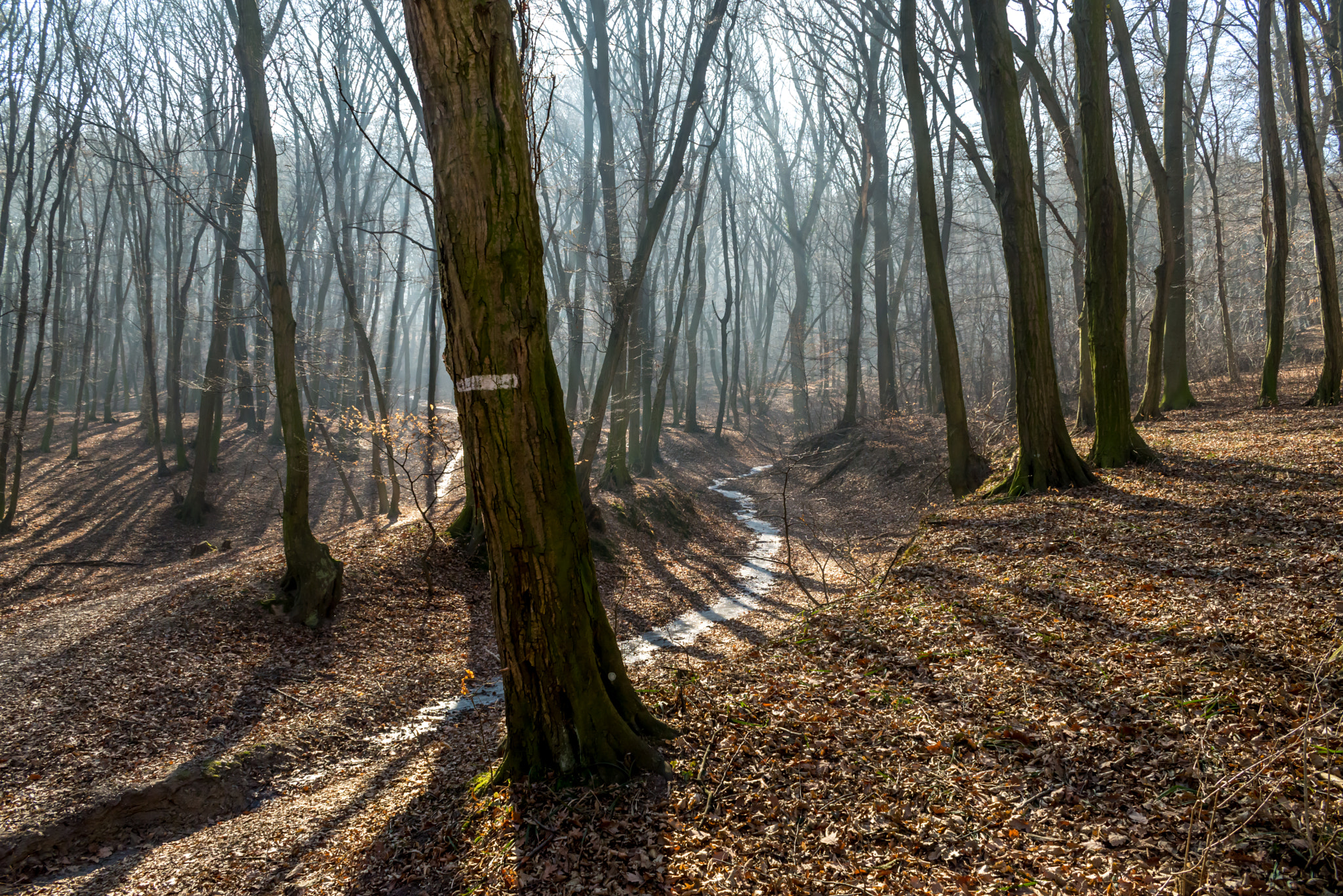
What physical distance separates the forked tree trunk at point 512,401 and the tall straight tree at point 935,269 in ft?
26.9

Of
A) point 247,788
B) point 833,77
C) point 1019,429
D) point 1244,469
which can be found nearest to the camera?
point 247,788

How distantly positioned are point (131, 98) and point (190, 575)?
1320cm

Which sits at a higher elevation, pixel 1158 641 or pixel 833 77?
pixel 833 77

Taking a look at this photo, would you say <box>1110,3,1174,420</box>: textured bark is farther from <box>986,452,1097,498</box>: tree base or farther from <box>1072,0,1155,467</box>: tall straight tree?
<box>986,452,1097,498</box>: tree base

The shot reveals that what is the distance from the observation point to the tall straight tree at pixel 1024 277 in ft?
28.6

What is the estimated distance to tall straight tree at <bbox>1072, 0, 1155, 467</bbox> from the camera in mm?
8758

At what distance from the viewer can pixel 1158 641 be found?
4.50 metres

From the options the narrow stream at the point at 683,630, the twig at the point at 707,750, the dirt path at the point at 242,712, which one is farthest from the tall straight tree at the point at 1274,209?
the twig at the point at 707,750

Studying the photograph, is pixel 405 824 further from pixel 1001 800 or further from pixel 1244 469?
pixel 1244 469

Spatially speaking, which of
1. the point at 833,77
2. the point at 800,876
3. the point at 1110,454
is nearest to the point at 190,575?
the point at 800,876

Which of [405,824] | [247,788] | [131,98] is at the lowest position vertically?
[247,788]

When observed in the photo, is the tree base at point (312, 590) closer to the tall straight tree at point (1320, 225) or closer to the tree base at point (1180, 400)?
the tall straight tree at point (1320, 225)

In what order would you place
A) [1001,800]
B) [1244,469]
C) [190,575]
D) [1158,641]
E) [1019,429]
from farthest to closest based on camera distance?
[190,575]
[1019,429]
[1244,469]
[1158,641]
[1001,800]

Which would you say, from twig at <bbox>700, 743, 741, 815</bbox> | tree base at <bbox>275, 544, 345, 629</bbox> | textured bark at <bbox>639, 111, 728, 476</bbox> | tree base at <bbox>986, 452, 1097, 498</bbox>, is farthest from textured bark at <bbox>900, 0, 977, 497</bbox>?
tree base at <bbox>275, 544, 345, 629</bbox>
